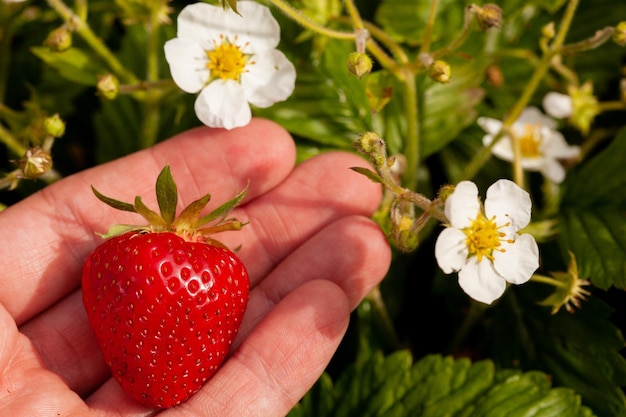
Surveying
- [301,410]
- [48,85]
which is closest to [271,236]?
[301,410]

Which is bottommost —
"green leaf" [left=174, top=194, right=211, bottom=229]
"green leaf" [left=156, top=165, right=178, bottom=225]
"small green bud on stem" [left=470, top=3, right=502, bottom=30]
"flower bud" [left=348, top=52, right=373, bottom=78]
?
"green leaf" [left=174, top=194, right=211, bottom=229]

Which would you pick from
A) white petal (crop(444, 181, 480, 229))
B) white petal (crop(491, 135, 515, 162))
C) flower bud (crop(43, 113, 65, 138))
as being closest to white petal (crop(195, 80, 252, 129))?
flower bud (crop(43, 113, 65, 138))

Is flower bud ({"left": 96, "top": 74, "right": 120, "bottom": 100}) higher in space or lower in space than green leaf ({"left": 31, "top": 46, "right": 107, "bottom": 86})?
higher

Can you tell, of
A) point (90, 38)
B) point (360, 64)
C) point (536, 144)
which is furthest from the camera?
point (536, 144)

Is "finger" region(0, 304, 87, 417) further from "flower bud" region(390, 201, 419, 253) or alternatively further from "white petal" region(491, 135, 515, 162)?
"white petal" region(491, 135, 515, 162)

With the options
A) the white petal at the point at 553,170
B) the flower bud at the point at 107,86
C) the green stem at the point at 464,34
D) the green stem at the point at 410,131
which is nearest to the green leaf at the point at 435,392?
the green stem at the point at 410,131

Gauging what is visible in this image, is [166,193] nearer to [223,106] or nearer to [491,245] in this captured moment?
[223,106]

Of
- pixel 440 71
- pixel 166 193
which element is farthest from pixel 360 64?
pixel 166 193
